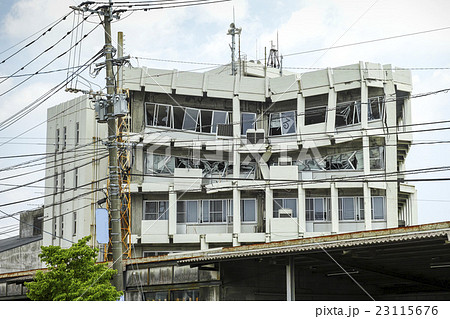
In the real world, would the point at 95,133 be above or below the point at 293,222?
above

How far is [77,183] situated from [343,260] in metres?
29.3

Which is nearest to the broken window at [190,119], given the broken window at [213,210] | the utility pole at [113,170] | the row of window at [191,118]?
the row of window at [191,118]

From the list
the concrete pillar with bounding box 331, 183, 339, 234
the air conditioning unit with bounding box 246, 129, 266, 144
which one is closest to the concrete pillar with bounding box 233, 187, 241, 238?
the air conditioning unit with bounding box 246, 129, 266, 144

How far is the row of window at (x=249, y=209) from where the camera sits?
4528 centimetres

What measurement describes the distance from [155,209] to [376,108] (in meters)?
16.8

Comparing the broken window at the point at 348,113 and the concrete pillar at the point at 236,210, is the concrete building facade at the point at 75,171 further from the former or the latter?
the broken window at the point at 348,113

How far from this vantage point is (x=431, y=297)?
121 feet

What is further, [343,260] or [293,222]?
[293,222]

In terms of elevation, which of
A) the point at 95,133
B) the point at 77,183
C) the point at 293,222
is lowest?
the point at 293,222

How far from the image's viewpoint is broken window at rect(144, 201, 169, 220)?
152ft

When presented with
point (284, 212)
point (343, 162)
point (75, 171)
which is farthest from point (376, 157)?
point (75, 171)

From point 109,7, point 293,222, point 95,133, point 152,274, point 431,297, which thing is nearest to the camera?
point 109,7

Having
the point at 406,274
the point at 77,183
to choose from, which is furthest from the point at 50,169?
the point at 406,274

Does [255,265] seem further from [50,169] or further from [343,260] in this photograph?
[50,169]
